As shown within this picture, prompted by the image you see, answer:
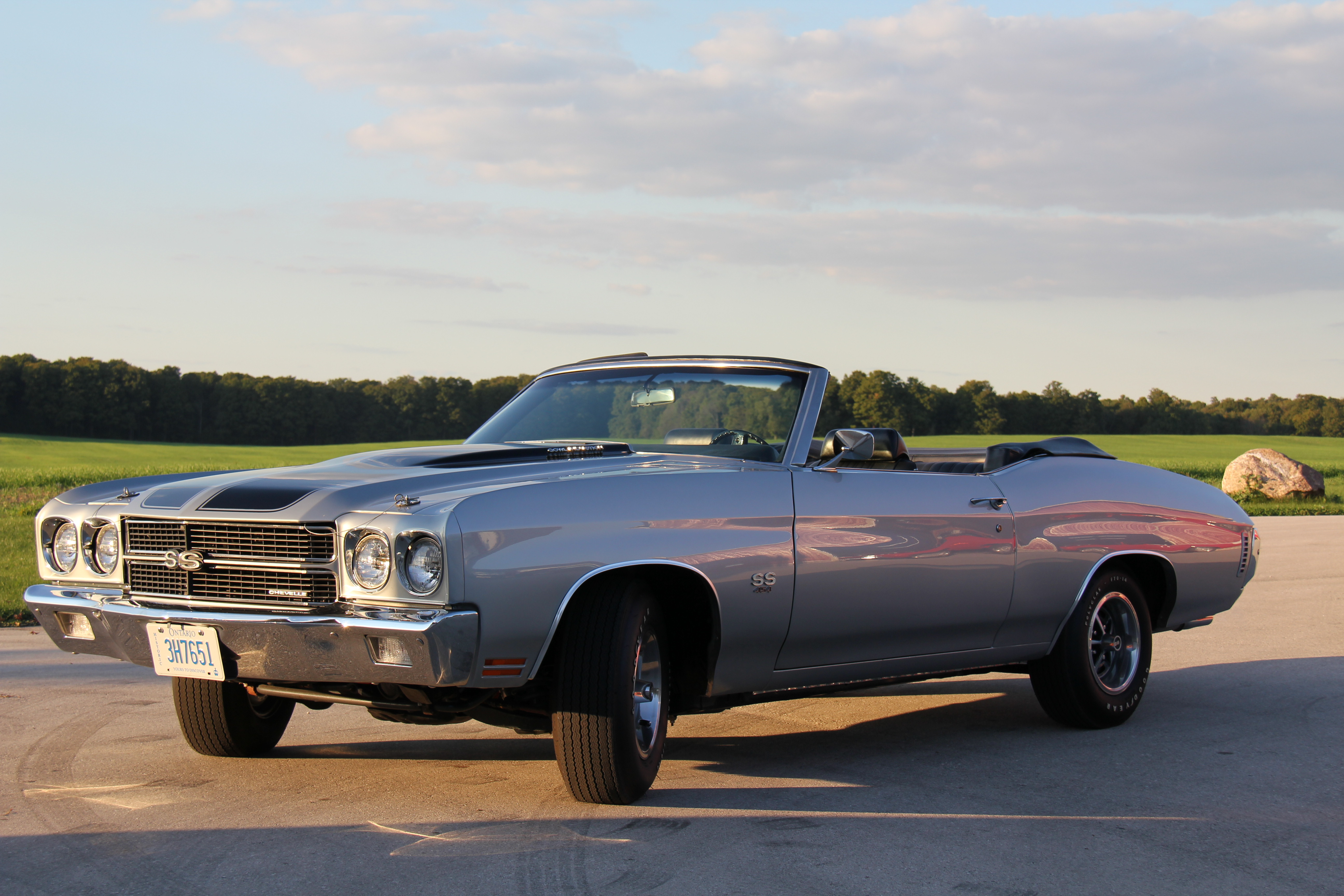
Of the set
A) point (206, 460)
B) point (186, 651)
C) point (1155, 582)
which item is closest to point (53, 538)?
point (186, 651)

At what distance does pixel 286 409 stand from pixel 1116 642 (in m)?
71.3

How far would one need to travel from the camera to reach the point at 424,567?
3938mm

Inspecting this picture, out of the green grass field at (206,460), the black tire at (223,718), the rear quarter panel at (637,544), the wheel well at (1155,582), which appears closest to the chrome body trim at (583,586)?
the rear quarter panel at (637,544)

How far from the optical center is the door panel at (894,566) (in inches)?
194

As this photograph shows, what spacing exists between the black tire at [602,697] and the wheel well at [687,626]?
201 millimetres

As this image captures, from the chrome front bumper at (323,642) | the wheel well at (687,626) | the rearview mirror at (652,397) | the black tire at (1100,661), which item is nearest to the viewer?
the chrome front bumper at (323,642)

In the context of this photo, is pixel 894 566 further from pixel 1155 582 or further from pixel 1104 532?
pixel 1155 582

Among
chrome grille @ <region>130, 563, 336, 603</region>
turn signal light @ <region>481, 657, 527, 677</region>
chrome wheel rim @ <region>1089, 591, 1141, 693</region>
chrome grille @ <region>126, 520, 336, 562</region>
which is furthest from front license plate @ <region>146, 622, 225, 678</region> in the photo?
chrome wheel rim @ <region>1089, 591, 1141, 693</region>

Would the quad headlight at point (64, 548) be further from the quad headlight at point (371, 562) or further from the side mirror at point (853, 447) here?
the side mirror at point (853, 447)

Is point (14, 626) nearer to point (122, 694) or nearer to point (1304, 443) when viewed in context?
point (122, 694)

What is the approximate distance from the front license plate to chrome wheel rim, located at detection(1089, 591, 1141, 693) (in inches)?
164

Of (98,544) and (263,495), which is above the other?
(263,495)

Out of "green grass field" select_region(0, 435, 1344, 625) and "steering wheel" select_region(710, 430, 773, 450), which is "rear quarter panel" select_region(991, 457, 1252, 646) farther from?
"green grass field" select_region(0, 435, 1344, 625)

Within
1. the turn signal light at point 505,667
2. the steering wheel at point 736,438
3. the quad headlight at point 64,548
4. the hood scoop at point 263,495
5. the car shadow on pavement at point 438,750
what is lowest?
the car shadow on pavement at point 438,750
